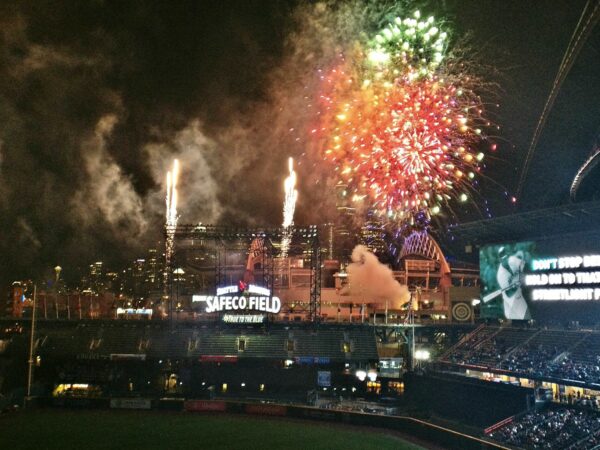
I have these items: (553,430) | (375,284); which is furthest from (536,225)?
(375,284)

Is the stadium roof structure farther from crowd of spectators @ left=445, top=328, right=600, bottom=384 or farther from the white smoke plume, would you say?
the white smoke plume

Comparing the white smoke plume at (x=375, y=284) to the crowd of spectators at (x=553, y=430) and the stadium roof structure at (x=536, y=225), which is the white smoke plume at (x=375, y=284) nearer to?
the stadium roof structure at (x=536, y=225)

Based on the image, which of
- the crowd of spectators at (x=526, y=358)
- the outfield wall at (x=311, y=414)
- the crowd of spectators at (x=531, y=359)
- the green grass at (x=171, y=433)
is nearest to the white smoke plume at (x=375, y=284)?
the crowd of spectators at (x=526, y=358)

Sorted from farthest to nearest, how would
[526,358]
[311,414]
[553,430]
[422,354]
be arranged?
[422,354], [311,414], [526,358], [553,430]

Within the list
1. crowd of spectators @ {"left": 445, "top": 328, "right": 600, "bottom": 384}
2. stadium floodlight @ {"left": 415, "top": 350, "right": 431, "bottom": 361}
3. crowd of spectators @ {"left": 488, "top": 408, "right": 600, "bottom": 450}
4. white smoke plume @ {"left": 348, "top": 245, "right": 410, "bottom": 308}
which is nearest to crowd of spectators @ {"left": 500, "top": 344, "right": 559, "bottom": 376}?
crowd of spectators @ {"left": 445, "top": 328, "right": 600, "bottom": 384}

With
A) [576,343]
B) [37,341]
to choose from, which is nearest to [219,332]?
[37,341]

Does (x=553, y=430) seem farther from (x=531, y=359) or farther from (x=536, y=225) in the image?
(x=536, y=225)
